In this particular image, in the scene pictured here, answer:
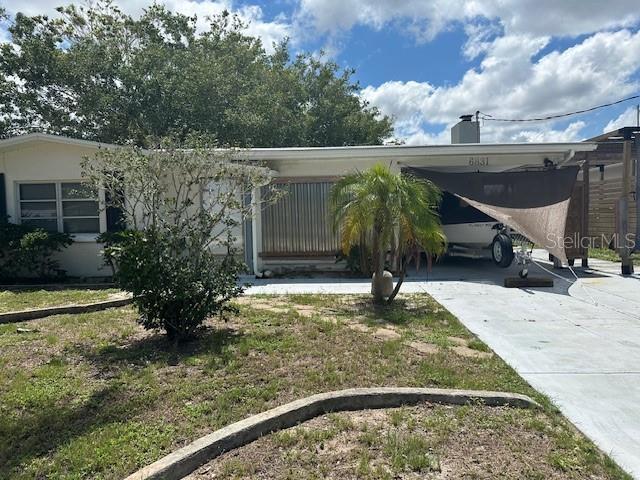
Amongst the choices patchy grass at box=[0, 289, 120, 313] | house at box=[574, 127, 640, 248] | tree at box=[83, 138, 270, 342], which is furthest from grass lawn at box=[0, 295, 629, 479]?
house at box=[574, 127, 640, 248]

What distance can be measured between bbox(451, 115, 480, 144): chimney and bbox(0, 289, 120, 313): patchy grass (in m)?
10.5

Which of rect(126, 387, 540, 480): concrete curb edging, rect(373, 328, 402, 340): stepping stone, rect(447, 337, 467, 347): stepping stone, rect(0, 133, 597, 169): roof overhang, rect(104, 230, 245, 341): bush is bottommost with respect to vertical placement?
rect(126, 387, 540, 480): concrete curb edging

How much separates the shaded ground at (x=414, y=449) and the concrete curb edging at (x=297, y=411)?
70 mm

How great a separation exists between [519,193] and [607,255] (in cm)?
595

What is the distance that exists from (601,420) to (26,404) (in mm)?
4344

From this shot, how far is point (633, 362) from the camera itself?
452 centimetres

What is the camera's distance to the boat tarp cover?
833 cm

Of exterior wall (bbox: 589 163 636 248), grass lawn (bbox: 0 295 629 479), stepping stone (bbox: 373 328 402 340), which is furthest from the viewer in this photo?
exterior wall (bbox: 589 163 636 248)

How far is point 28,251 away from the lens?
9672 mm

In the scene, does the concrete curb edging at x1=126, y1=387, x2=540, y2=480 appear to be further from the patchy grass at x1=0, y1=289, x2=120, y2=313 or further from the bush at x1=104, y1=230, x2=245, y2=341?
the patchy grass at x1=0, y1=289, x2=120, y2=313

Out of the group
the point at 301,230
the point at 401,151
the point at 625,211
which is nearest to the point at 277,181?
the point at 301,230

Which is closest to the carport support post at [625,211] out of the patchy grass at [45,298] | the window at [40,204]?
the patchy grass at [45,298]

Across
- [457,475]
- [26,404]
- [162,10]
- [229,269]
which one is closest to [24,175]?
[229,269]

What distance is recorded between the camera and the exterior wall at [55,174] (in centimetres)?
1047
